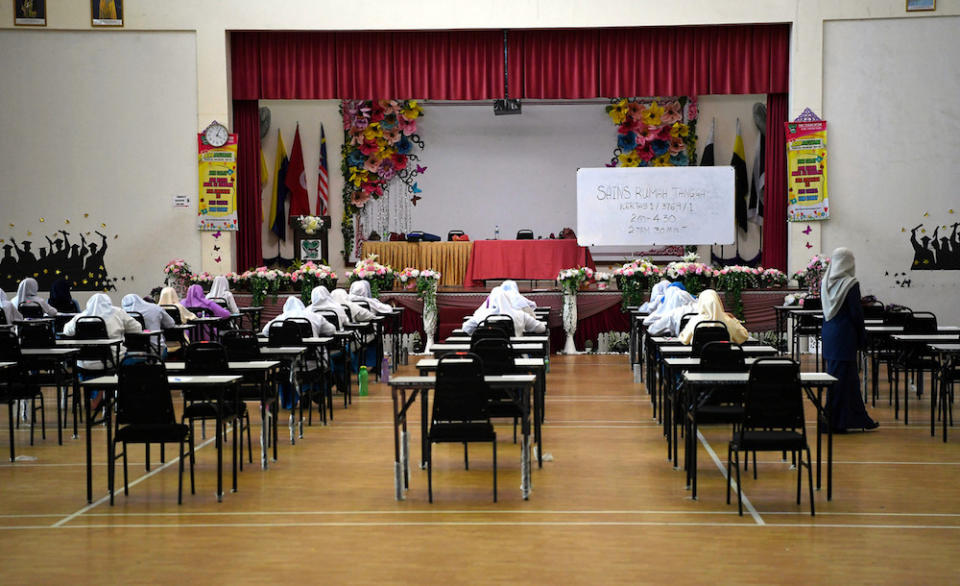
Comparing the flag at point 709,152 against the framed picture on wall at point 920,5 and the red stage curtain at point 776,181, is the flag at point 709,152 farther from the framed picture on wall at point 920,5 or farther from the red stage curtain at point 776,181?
the framed picture on wall at point 920,5

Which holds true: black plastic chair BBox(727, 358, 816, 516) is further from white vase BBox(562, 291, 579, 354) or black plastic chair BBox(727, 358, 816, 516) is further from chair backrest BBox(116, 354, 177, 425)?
white vase BBox(562, 291, 579, 354)

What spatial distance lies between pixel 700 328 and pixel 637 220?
30.6 ft

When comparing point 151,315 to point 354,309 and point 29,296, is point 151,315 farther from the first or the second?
point 29,296

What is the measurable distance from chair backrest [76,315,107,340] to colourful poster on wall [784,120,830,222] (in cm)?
1158

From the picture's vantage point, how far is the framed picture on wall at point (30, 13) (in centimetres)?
1673

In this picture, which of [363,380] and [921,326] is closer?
[921,326]

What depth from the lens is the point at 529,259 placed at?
57.4ft

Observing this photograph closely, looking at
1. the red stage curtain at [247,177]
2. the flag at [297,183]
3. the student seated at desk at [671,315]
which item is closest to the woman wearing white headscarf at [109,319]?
the student seated at desk at [671,315]

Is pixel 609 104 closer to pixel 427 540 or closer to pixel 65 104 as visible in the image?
pixel 65 104

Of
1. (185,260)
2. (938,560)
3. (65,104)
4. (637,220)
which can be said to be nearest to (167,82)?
(65,104)

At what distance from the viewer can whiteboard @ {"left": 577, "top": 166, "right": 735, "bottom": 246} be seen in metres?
17.0

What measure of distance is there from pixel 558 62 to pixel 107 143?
8115mm

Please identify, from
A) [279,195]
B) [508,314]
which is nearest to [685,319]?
[508,314]

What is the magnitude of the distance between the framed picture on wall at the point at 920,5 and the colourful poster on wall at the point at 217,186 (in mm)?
11811
